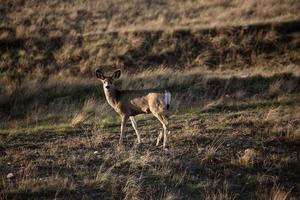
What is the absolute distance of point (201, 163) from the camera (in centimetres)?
870

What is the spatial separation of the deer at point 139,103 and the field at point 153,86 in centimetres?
48

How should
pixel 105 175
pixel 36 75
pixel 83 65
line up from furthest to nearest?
pixel 83 65 → pixel 36 75 → pixel 105 175

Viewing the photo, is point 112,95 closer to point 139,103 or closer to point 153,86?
point 139,103

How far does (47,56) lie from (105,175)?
15.0m

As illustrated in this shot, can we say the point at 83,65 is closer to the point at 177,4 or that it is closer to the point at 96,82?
the point at 96,82

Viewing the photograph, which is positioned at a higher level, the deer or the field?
the deer

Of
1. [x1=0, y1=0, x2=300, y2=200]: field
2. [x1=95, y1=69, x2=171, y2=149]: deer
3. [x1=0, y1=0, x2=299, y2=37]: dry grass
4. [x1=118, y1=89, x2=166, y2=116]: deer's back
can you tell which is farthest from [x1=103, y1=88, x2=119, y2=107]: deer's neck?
[x1=0, y1=0, x2=299, y2=37]: dry grass

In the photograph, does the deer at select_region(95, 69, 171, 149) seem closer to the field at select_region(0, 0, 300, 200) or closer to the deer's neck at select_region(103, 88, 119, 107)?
the deer's neck at select_region(103, 88, 119, 107)

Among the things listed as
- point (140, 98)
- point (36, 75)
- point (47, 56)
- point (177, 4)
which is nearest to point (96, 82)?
point (36, 75)

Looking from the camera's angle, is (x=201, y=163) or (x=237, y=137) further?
(x=237, y=137)

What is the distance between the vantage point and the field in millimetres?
7977

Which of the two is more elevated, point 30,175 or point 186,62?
point 30,175

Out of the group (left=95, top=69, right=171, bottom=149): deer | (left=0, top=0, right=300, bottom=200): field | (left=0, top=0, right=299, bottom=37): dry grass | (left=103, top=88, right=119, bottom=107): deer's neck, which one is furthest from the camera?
(left=0, top=0, right=299, bottom=37): dry grass

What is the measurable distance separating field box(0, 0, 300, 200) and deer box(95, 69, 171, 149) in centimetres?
48
